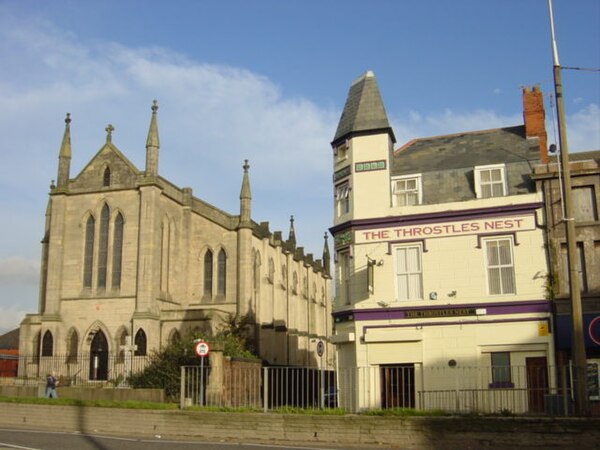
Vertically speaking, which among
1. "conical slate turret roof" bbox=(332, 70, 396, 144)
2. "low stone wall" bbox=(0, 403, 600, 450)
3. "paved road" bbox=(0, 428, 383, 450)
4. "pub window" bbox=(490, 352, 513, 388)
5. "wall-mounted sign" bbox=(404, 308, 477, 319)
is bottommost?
"paved road" bbox=(0, 428, 383, 450)

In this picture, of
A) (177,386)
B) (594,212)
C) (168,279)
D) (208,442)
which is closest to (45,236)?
(168,279)

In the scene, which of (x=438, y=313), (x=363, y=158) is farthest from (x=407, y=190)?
(x=438, y=313)

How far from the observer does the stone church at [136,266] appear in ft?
130

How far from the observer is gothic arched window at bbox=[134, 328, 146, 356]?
38.3m

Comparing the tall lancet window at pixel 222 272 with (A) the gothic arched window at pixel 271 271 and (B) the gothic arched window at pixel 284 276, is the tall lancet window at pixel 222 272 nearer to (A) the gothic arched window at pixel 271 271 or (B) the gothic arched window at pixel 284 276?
(A) the gothic arched window at pixel 271 271

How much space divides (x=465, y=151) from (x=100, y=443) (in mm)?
17166

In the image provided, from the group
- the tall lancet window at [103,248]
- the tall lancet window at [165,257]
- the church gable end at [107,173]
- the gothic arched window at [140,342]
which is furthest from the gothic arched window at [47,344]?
the church gable end at [107,173]

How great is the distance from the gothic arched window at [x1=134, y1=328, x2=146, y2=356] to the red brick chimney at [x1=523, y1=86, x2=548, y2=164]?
23521 millimetres

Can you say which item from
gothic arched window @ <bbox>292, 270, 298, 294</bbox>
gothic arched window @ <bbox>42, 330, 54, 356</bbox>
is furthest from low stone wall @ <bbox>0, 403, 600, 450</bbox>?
gothic arched window @ <bbox>292, 270, 298, 294</bbox>

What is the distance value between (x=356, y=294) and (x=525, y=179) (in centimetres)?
728

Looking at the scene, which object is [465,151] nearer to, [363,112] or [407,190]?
[407,190]

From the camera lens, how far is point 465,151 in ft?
87.4

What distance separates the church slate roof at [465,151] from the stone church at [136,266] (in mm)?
16512

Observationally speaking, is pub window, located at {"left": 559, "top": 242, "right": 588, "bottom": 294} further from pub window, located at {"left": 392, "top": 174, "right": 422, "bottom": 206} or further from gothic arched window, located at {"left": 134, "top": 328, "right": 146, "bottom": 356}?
gothic arched window, located at {"left": 134, "top": 328, "right": 146, "bottom": 356}
